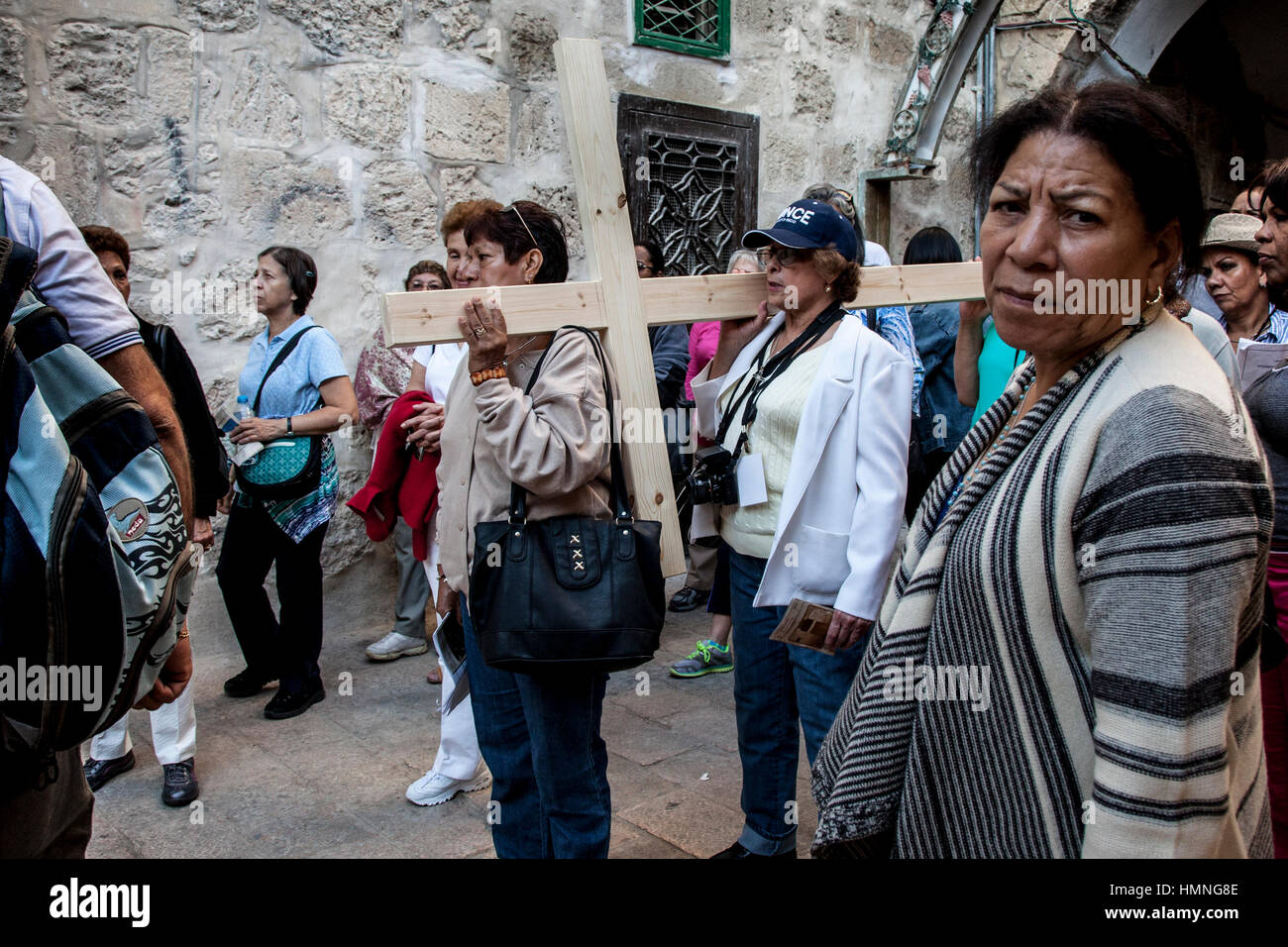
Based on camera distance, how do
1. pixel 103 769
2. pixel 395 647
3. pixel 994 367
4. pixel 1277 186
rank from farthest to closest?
pixel 395 647, pixel 994 367, pixel 103 769, pixel 1277 186

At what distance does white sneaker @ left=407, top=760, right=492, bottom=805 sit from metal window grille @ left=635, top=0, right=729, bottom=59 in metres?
4.22

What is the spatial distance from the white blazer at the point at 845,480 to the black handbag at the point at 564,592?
0.44 metres

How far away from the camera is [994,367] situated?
144 inches

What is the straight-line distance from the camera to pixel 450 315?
208cm

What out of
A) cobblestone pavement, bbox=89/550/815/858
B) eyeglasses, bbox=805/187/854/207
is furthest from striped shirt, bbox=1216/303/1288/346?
cobblestone pavement, bbox=89/550/815/858

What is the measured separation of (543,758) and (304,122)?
3.66 meters

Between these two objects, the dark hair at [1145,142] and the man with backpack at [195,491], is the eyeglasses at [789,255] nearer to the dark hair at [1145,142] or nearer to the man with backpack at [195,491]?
the dark hair at [1145,142]

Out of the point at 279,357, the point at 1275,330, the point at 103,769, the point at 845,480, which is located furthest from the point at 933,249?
the point at 103,769

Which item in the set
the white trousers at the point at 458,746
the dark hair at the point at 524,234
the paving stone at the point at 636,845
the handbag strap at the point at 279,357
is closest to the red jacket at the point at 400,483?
the white trousers at the point at 458,746

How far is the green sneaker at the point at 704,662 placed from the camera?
461 centimetres

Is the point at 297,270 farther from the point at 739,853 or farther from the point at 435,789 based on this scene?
the point at 739,853

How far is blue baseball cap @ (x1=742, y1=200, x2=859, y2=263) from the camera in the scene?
8.29 feet

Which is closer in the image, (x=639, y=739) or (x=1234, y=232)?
(x=1234, y=232)

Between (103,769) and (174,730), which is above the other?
(174,730)
